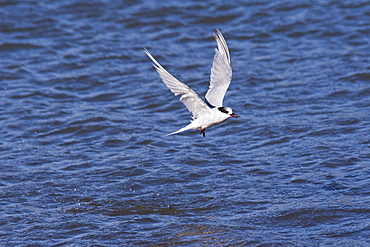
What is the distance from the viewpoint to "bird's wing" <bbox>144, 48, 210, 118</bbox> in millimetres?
6234

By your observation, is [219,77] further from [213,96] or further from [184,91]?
[184,91]

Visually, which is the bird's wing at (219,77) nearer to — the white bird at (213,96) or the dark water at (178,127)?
the white bird at (213,96)

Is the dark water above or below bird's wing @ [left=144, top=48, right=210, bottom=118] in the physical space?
below

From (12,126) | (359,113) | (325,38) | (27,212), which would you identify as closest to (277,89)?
(359,113)

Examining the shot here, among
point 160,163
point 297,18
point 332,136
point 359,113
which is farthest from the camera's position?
point 297,18

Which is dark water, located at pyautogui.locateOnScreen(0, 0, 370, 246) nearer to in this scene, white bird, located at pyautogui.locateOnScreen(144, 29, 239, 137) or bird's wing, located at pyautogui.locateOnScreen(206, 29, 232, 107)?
white bird, located at pyautogui.locateOnScreen(144, 29, 239, 137)

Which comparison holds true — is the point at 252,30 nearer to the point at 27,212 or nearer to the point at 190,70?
the point at 190,70

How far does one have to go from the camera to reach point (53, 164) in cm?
808

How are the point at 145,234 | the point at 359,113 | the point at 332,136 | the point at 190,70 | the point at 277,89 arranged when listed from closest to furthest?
the point at 145,234 → the point at 332,136 → the point at 359,113 → the point at 277,89 → the point at 190,70

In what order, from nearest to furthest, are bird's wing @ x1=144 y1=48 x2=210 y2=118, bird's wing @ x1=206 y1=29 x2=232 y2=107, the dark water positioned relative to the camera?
bird's wing @ x1=144 y1=48 x2=210 y2=118, the dark water, bird's wing @ x1=206 y1=29 x2=232 y2=107

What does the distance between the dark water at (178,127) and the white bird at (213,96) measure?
86 centimetres

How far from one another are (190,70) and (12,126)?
132 inches

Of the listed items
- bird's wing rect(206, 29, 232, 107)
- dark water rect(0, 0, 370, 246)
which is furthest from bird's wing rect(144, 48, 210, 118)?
dark water rect(0, 0, 370, 246)

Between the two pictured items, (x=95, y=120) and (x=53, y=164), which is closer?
(x=53, y=164)
